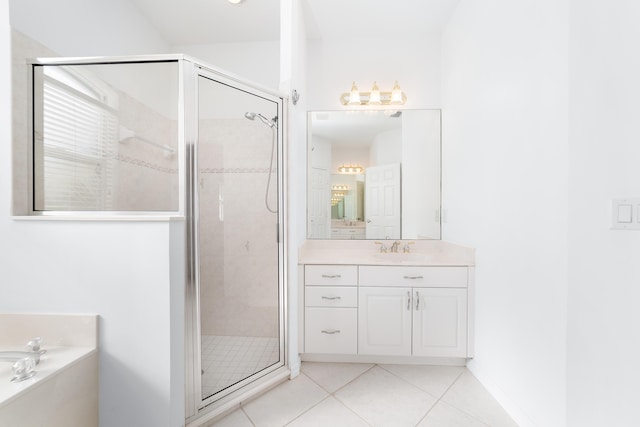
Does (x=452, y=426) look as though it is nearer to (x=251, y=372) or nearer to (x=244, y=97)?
(x=251, y=372)

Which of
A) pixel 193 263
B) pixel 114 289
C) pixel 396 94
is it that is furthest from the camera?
pixel 396 94

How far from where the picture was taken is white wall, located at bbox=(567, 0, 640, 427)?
97 centimetres

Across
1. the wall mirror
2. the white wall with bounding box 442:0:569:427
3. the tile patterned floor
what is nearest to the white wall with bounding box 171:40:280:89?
the wall mirror

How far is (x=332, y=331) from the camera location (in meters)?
2.07

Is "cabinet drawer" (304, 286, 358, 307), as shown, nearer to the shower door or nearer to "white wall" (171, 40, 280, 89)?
the shower door

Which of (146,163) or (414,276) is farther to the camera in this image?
(414,276)

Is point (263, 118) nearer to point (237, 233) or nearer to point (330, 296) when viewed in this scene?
point (237, 233)

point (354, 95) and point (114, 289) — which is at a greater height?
point (354, 95)

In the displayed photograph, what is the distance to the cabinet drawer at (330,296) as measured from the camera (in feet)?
6.83

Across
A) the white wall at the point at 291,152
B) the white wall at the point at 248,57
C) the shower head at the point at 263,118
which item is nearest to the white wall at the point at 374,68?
the white wall at the point at 248,57

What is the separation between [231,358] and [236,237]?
30.0 inches

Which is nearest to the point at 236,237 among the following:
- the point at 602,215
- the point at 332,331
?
the point at 332,331

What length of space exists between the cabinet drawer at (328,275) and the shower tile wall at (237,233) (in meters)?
0.29

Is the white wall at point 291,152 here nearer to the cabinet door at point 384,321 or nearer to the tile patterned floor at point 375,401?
the tile patterned floor at point 375,401
